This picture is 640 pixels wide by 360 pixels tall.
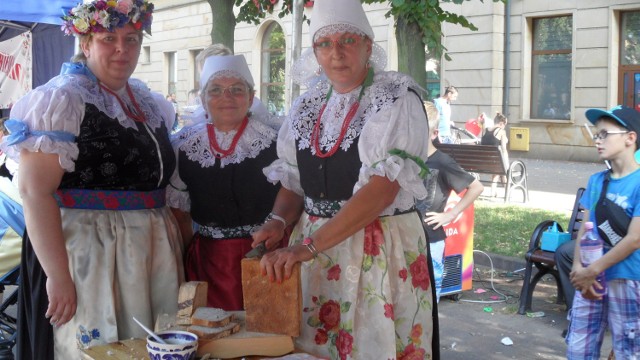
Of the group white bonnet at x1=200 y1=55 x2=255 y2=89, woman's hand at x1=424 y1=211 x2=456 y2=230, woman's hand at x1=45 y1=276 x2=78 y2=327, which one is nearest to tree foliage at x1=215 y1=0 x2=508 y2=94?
woman's hand at x1=424 y1=211 x2=456 y2=230

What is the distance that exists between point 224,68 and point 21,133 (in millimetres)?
992

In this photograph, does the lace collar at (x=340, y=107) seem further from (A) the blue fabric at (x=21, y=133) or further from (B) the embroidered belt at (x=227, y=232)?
(A) the blue fabric at (x=21, y=133)

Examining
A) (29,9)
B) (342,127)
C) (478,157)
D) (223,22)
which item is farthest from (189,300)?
(478,157)

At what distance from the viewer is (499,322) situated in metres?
5.64

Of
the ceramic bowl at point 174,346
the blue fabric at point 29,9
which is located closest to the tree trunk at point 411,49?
the blue fabric at point 29,9

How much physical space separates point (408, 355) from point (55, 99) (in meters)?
1.38

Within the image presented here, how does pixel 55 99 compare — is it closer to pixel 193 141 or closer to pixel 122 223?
pixel 122 223

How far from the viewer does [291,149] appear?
8.48 feet

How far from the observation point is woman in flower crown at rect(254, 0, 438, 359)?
2252mm

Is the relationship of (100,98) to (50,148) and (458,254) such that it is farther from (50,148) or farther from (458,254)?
(458,254)

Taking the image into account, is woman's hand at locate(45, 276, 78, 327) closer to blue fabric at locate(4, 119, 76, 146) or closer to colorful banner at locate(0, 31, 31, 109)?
blue fabric at locate(4, 119, 76, 146)

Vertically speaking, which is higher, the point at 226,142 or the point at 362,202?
the point at 226,142

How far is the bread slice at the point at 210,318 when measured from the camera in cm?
197

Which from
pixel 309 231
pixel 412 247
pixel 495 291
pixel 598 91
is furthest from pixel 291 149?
pixel 598 91
